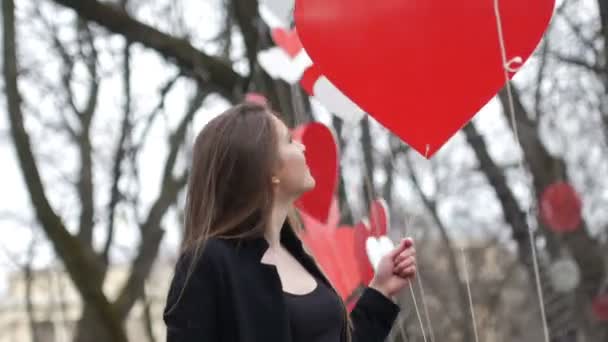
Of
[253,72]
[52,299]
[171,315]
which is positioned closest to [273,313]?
[171,315]

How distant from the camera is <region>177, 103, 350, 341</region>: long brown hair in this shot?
1.89 metres

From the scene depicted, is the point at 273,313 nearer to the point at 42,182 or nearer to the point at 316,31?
the point at 316,31

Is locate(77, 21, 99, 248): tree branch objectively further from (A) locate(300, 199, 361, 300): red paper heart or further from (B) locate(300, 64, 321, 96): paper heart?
(B) locate(300, 64, 321, 96): paper heart

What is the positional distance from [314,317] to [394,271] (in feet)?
0.79

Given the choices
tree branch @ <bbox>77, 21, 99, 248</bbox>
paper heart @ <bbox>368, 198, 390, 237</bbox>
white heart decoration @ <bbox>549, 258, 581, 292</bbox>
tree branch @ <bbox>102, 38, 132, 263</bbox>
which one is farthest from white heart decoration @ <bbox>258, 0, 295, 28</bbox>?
tree branch @ <bbox>102, 38, 132, 263</bbox>

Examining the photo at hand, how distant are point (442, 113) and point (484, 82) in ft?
0.41

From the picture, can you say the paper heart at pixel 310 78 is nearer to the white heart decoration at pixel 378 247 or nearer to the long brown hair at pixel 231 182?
the white heart decoration at pixel 378 247

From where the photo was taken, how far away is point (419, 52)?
2711 millimetres

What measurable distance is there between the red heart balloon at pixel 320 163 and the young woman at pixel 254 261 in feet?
Answer: 6.83

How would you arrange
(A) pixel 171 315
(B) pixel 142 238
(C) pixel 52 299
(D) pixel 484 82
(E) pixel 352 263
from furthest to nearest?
1. (C) pixel 52 299
2. (B) pixel 142 238
3. (E) pixel 352 263
4. (D) pixel 484 82
5. (A) pixel 171 315

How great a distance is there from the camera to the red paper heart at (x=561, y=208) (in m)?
6.26

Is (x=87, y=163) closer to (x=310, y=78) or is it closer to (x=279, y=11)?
(x=279, y=11)

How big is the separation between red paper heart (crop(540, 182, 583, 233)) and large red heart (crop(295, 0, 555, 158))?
12.1ft

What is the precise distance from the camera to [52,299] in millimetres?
16719
